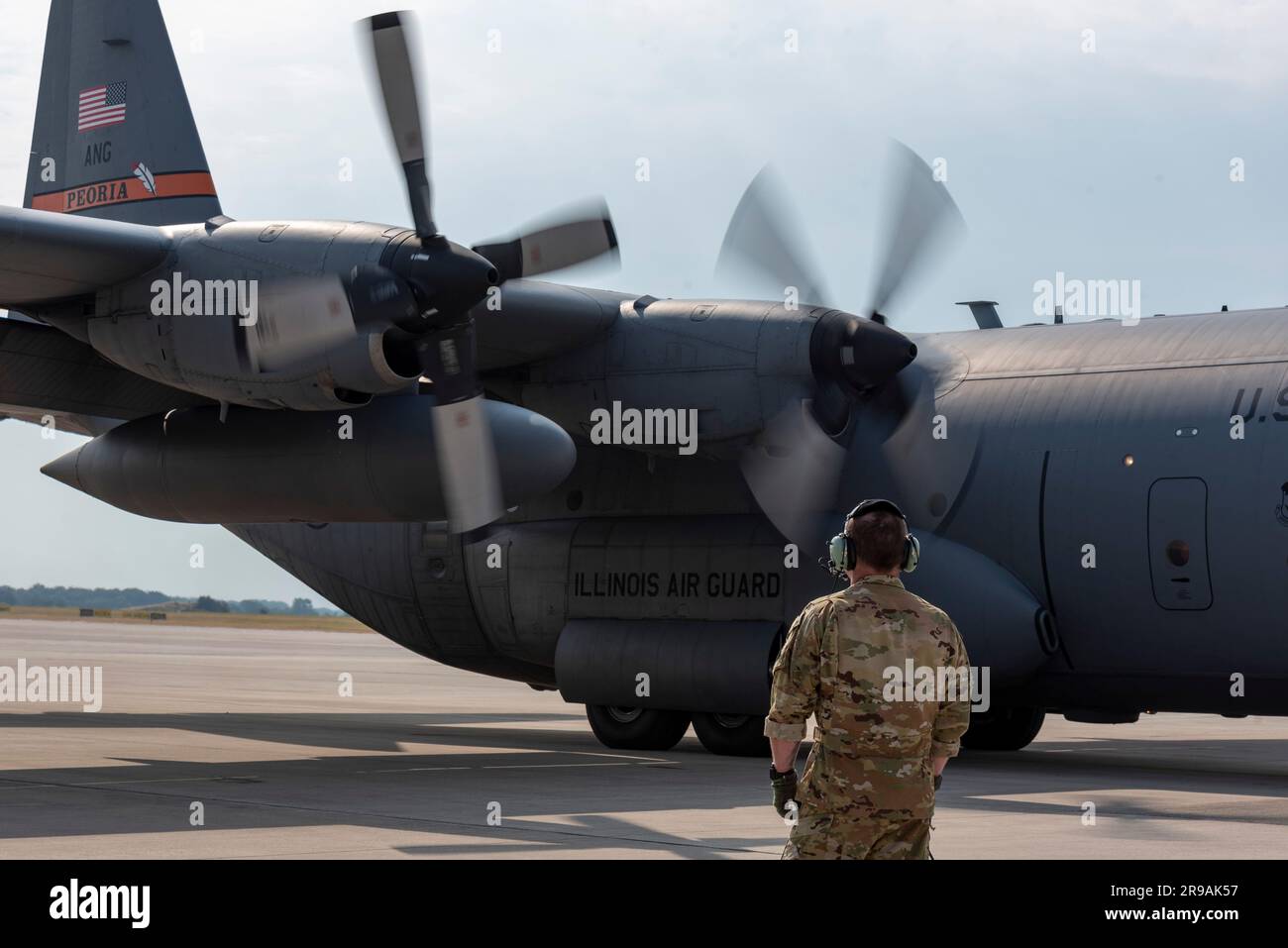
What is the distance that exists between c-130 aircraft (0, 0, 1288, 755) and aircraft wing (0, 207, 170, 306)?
0.03 m

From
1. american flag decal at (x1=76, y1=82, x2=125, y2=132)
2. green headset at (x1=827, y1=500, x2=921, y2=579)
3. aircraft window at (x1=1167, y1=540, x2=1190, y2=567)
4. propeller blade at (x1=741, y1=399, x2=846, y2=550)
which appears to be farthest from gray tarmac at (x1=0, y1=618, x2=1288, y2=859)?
american flag decal at (x1=76, y1=82, x2=125, y2=132)

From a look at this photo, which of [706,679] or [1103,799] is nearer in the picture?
[1103,799]

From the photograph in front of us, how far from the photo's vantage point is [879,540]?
5.83 m

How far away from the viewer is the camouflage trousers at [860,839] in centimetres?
564

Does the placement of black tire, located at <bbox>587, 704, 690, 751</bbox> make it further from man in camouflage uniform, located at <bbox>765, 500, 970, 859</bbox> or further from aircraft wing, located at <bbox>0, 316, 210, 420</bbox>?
man in camouflage uniform, located at <bbox>765, 500, 970, 859</bbox>

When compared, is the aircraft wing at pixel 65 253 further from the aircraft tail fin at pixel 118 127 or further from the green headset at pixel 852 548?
the green headset at pixel 852 548

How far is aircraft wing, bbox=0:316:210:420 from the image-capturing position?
1647cm

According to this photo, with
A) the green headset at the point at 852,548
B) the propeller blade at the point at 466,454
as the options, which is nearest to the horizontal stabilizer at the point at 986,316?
the propeller blade at the point at 466,454

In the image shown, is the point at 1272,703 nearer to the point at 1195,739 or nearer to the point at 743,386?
the point at 743,386

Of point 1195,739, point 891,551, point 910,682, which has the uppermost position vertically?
point 891,551

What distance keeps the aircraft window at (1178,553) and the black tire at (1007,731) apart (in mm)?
3756

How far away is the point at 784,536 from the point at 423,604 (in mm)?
4974

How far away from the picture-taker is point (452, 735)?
2145 cm

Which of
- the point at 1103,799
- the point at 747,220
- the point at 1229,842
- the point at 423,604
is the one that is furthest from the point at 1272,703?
the point at 423,604
